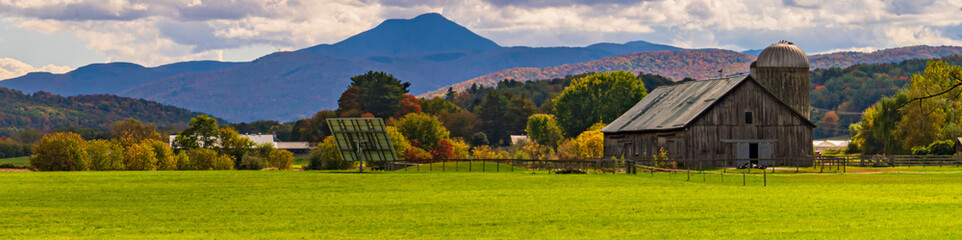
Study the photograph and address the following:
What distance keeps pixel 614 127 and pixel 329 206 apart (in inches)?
2042

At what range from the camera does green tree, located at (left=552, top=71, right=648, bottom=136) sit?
4606 inches

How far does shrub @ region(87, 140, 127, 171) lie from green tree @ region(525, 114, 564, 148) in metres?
67.3

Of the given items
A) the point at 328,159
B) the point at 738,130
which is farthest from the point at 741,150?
the point at 328,159

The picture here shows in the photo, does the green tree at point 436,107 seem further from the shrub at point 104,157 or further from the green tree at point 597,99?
the shrub at point 104,157

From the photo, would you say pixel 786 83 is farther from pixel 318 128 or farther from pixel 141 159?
pixel 318 128

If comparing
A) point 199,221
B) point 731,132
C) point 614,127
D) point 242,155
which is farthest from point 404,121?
point 199,221

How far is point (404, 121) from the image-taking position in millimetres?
120250

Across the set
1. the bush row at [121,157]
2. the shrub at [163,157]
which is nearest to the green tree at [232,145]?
the bush row at [121,157]

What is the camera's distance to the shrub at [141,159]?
8288 centimetres

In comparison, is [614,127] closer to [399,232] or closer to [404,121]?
[404,121]

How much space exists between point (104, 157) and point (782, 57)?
171 ft

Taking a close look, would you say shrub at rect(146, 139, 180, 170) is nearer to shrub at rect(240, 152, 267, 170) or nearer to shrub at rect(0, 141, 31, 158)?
shrub at rect(240, 152, 267, 170)

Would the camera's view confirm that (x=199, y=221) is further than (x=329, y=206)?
No

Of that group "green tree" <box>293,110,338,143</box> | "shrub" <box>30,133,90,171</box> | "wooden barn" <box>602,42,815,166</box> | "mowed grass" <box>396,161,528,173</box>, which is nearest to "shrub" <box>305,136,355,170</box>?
"mowed grass" <box>396,161,528,173</box>
